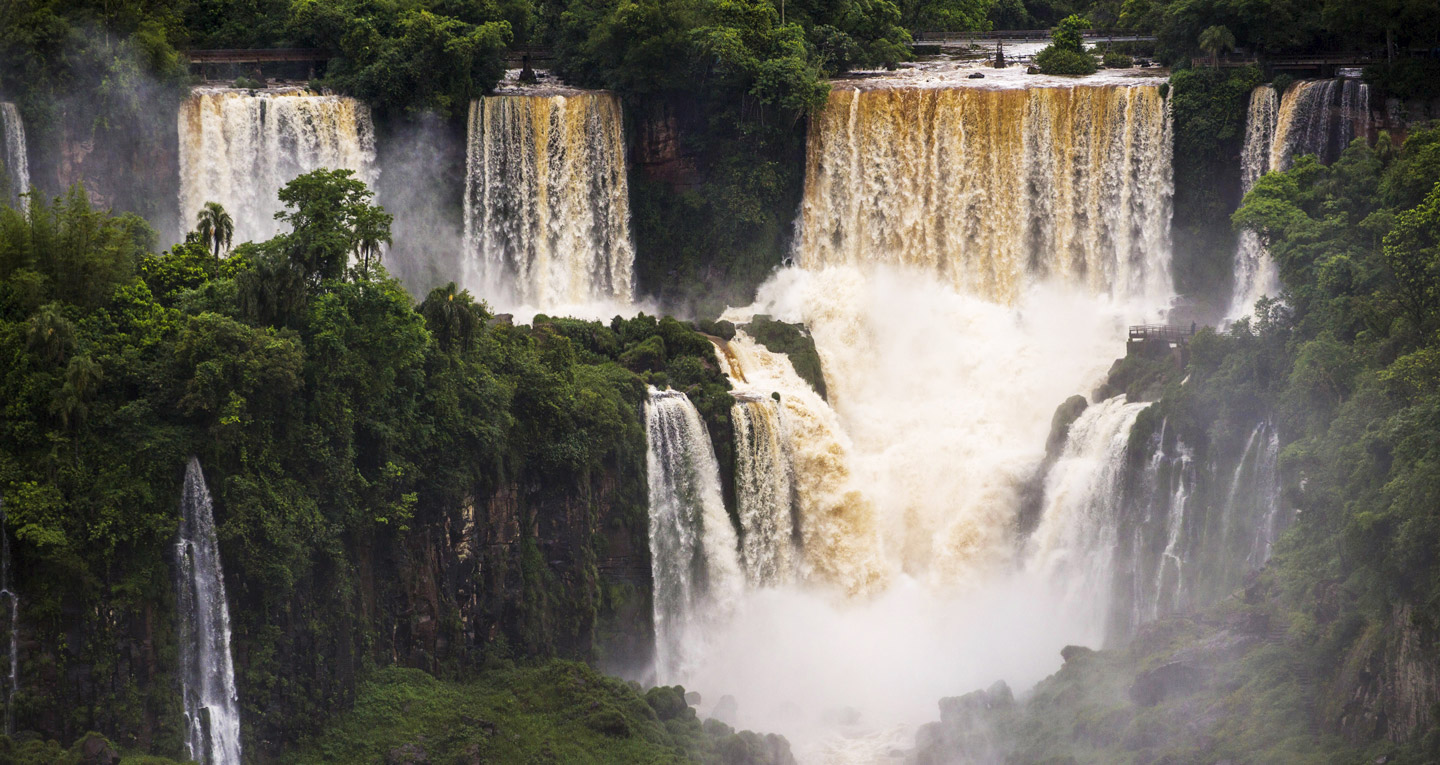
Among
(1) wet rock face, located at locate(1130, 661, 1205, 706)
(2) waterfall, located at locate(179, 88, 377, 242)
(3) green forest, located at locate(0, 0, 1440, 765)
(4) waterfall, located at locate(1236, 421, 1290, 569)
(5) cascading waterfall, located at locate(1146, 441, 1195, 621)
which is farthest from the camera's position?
(2) waterfall, located at locate(179, 88, 377, 242)

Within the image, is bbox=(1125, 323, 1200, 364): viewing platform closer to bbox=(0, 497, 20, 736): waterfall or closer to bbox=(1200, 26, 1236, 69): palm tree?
bbox=(1200, 26, 1236, 69): palm tree

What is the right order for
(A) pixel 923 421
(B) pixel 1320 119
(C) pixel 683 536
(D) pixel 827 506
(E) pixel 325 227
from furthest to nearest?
(A) pixel 923 421 → (B) pixel 1320 119 → (D) pixel 827 506 → (C) pixel 683 536 → (E) pixel 325 227

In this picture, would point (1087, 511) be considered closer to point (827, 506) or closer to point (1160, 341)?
point (1160, 341)

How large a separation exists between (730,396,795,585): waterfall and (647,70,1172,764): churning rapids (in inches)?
2.7

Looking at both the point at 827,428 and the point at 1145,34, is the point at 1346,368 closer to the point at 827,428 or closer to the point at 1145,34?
the point at 827,428

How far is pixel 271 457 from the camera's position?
37.2 meters

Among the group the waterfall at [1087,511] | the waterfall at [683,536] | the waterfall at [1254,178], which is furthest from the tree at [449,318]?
the waterfall at [1254,178]

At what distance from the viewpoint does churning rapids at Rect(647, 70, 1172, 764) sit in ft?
160

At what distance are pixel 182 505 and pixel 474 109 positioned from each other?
25669mm

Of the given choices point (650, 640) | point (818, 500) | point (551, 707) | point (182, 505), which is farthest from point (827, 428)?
point (182, 505)

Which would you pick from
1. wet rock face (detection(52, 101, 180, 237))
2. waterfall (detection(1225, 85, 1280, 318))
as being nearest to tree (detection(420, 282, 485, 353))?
wet rock face (detection(52, 101, 180, 237))

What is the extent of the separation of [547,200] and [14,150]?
16.4 metres

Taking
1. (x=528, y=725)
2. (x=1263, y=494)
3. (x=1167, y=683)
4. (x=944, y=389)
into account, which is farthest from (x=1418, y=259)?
(x=528, y=725)

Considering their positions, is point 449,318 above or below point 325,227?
below
